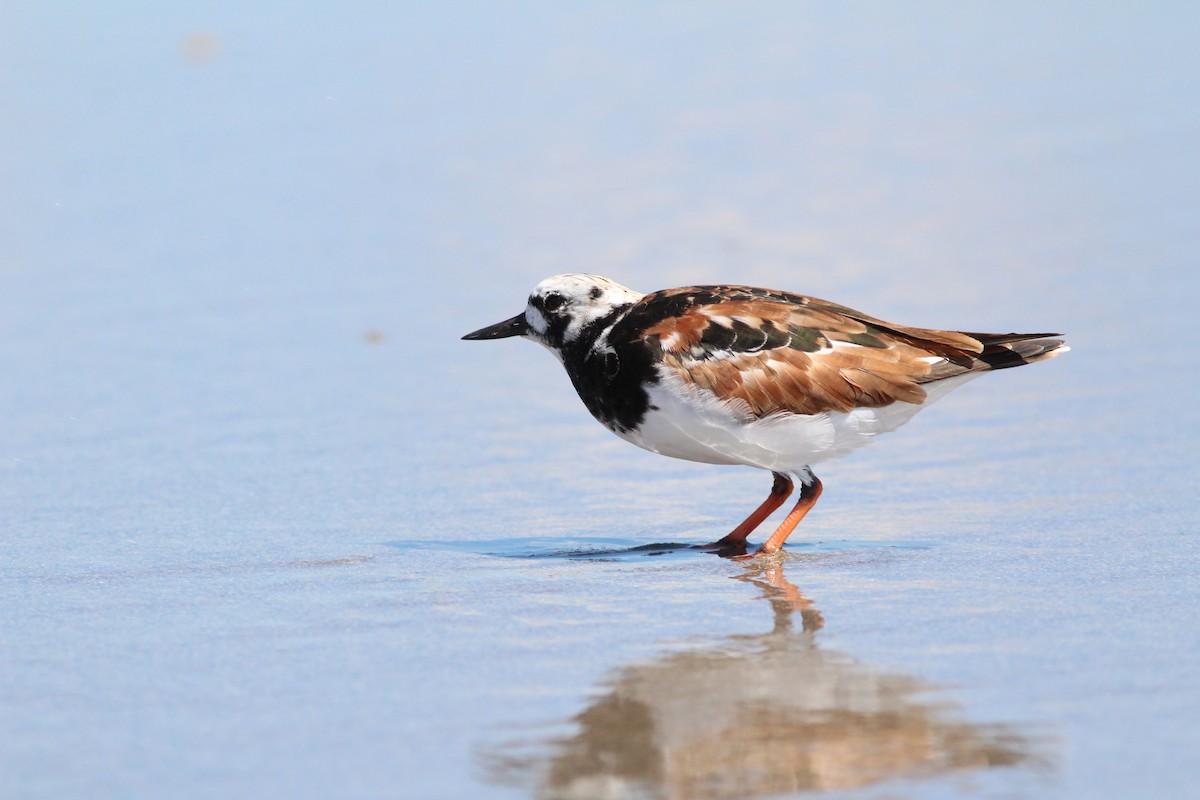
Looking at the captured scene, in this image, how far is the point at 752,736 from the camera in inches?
173

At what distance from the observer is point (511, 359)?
10039 mm

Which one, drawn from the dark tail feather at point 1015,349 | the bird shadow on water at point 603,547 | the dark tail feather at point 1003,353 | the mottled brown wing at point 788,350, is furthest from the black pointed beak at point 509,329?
the dark tail feather at point 1015,349

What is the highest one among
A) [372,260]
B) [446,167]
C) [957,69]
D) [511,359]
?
[957,69]

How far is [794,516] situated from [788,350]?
0.70 metres

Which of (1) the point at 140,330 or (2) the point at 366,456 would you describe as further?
(1) the point at 140,330

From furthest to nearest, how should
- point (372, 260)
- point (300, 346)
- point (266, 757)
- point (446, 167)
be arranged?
point (446, 167), point (372, 260), point (300, 346), point (266, 757)

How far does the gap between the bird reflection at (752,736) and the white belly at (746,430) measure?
5.60ft

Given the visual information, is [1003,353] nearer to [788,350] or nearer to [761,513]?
[788,350]

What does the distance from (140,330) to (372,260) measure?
2078 mm

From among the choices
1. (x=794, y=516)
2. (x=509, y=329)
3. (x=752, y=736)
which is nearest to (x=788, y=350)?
(x=794, y=516)

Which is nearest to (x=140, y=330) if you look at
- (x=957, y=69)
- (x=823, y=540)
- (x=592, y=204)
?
(x=592, y=204)

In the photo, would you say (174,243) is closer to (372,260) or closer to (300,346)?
(372,260)

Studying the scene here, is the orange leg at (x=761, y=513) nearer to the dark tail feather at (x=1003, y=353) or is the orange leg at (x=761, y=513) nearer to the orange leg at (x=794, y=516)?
the orange leg at (x=794, y=516)

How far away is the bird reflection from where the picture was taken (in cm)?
413
